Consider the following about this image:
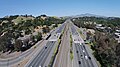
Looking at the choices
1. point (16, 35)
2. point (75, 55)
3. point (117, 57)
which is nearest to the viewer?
point (117, 57)

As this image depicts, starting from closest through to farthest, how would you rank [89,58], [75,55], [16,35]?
[89,58]
[75,55]
[16,35]

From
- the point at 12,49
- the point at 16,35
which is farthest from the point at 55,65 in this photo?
the point at 16,35

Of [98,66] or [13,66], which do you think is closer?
[98,66]

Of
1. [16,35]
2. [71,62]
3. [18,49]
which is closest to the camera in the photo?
[71,62]

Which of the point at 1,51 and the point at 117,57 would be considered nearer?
the point at 117,57

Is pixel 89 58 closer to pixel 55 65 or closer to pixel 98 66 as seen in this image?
pixel 98 66

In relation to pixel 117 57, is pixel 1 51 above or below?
below

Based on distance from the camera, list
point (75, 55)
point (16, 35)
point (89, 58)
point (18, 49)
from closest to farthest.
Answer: point (89, 58)
point (75, 55)
point (18, 49)
point (16, 35)


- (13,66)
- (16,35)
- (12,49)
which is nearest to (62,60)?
(13,66)

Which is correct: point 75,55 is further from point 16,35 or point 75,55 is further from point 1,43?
point 16,35
